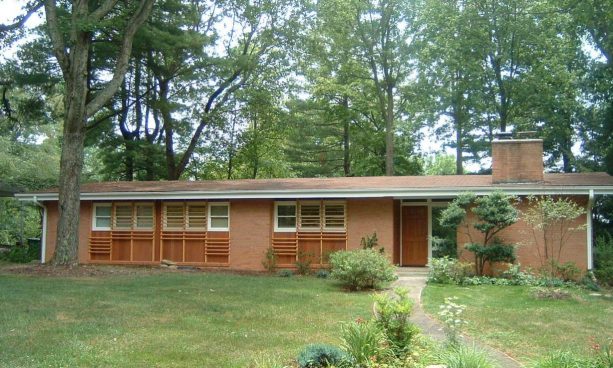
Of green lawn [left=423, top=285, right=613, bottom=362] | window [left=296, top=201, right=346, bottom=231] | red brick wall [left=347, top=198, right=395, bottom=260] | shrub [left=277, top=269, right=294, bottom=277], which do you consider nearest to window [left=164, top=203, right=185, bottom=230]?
window [left=296, top=201, right=346, bottom=231]

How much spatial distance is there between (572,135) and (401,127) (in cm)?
892

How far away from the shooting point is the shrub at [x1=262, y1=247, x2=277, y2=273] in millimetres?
17844

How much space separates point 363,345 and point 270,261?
39.6 ft

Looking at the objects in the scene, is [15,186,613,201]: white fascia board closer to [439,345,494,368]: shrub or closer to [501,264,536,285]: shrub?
[501,264,536,285]: shrub

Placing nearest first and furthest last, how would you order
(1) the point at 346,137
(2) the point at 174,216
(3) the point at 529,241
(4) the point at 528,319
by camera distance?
1. (4) the point at 528,319
2. (3) the point at 529,241
3. (2) the point at 174,216
4. (1) the point at 346,137

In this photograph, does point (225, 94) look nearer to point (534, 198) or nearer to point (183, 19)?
point (183, 19)

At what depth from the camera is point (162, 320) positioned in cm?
896

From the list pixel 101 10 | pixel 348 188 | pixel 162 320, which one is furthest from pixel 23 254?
pixel 162 320

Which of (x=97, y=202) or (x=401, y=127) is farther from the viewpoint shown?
(x=401, y=127)

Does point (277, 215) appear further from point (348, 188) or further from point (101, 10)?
point (101, 10)

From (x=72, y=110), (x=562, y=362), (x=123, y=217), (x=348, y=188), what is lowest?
(x=562, y=362)

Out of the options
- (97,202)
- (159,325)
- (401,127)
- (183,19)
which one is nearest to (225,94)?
(183,19)

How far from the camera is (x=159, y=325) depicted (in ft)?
27.9

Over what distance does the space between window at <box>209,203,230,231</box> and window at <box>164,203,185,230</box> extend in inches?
42.1
